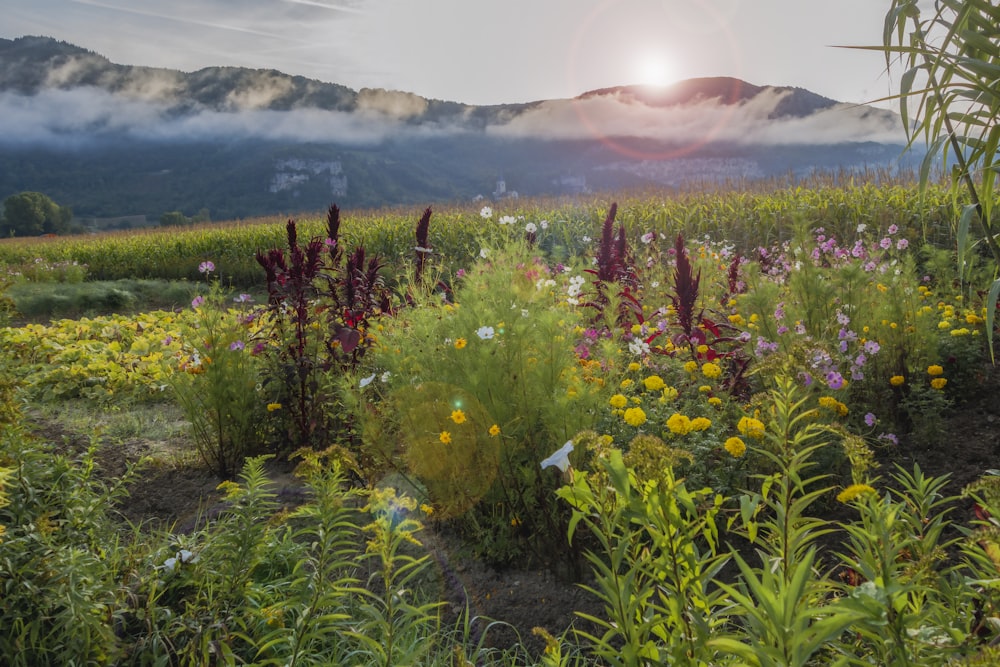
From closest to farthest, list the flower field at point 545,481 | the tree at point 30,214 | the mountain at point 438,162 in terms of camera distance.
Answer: the flower field at point 545,481 < the tree at point 30,214 < the mountain at point 438,162

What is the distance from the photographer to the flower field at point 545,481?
117cm

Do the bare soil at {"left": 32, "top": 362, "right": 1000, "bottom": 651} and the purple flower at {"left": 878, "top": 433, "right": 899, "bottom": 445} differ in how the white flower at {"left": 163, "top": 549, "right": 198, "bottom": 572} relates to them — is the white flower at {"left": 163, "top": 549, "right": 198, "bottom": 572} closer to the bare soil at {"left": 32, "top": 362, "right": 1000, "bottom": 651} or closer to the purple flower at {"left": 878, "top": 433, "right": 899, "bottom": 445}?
the bare soil at {"left": 32, "top": 362, "right": 1000, "bottom": 651}

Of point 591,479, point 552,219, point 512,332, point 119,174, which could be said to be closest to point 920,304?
point 512,332

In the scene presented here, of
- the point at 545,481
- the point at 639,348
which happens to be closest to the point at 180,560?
the point at 545,481

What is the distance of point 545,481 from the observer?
2.67 metres

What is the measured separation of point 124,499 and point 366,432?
1553mm

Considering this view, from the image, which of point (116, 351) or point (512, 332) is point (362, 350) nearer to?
point (512, 332)

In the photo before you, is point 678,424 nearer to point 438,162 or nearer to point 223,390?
point 223,390

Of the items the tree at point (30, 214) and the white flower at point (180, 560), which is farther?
the tree at point (30, 214)

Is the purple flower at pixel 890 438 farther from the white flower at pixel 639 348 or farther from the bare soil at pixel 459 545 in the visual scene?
the white flower at pixel 639 348

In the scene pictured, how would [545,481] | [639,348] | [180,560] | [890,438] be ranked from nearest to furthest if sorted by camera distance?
[180,560] → [545,481] → [890,438] → [639,348]

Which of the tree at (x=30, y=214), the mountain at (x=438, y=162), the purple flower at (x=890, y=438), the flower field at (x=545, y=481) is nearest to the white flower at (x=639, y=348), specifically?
the flower field at (x=545, y=481)

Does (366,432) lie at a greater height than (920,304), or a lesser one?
lesser

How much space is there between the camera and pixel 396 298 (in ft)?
15.4
